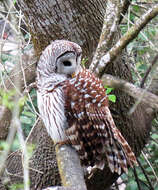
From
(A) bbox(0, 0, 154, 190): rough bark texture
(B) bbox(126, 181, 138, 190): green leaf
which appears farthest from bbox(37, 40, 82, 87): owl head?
(B) bbox(126, 181, 138, 190): green leaf

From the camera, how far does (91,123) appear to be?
2.54 metres

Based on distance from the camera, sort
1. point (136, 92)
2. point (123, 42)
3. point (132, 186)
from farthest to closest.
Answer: point (132, 186), point (123, 42), point (136, 92)

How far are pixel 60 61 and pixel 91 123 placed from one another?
19.9 inches

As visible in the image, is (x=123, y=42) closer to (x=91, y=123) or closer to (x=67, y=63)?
(x=67, y=63)

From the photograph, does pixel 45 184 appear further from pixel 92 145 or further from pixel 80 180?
pixel 80 180

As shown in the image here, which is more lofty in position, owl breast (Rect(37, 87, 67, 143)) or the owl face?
the owl face

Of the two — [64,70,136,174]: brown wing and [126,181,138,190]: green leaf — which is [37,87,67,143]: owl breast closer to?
[64,70,136,174]: brown wing

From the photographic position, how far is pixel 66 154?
2369mm

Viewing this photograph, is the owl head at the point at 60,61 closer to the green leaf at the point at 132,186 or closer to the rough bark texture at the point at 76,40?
the rough bark texture at the point at 76,40

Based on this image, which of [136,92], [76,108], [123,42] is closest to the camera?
[136,92]

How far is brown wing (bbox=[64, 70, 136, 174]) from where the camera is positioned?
8.20 ft

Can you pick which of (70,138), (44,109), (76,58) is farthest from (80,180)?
(76,58)

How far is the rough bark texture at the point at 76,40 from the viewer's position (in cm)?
305

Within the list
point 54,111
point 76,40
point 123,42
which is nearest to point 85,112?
point 54,111
